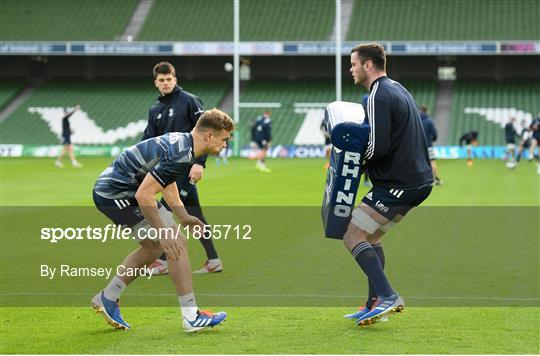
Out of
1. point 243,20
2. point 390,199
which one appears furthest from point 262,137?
point 390,199

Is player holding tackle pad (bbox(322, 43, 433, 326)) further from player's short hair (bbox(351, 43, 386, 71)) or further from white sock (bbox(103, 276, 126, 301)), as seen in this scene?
white sock (bbox(103, 276, 126, 301))

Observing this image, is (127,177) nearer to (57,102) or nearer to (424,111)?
(424,111)

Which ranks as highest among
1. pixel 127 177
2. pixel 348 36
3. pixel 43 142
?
pixel 127 177

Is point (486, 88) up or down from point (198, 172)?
down

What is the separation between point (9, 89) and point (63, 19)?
4996mm

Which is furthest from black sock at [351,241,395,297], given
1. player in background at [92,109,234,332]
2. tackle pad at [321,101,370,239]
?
player in background at [92,109,234,332]

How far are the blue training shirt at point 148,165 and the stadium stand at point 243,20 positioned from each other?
46.2m

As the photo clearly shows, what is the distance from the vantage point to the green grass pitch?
7.20m

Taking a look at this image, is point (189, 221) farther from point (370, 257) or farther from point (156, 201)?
point (370, 257)

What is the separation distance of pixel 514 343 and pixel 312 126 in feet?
142

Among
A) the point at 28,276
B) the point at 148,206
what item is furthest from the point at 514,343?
the point at 28,276

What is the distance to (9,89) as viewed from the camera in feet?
185

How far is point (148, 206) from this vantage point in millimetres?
7059

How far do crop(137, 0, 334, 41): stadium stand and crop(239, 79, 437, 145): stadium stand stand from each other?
286 cm
